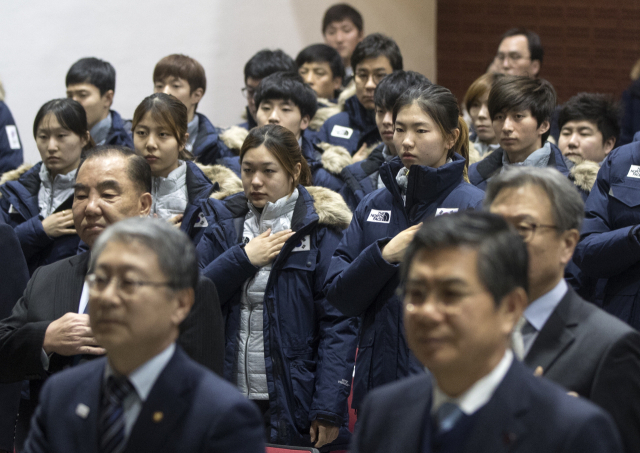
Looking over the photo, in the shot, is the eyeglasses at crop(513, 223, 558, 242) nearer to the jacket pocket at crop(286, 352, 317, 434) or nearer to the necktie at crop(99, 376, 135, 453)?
the necktie at crop(99, 376, 135, 453)

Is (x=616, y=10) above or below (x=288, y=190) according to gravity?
above

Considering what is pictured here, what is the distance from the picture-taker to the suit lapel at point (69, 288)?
2691 millimetres

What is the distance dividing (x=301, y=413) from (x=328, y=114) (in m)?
2.56

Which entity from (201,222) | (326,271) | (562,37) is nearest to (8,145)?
(201,222)

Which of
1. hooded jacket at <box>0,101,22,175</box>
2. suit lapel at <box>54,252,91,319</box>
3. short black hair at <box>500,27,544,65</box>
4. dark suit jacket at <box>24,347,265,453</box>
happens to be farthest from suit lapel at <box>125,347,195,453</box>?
short black hair at <box>500,27,544,65</box>

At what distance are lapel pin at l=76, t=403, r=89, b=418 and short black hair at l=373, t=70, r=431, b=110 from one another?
2.61 metres

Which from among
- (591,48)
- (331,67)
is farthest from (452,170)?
(591,48)

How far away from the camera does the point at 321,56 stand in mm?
5887

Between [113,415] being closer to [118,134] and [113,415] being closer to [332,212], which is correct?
[332,212]

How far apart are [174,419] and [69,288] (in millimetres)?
1101

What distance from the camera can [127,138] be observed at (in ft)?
16.6

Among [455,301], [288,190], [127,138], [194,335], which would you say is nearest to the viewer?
[455,301]

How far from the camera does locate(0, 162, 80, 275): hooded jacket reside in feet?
13.1

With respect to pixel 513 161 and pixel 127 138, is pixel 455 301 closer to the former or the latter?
pixel 513 161
